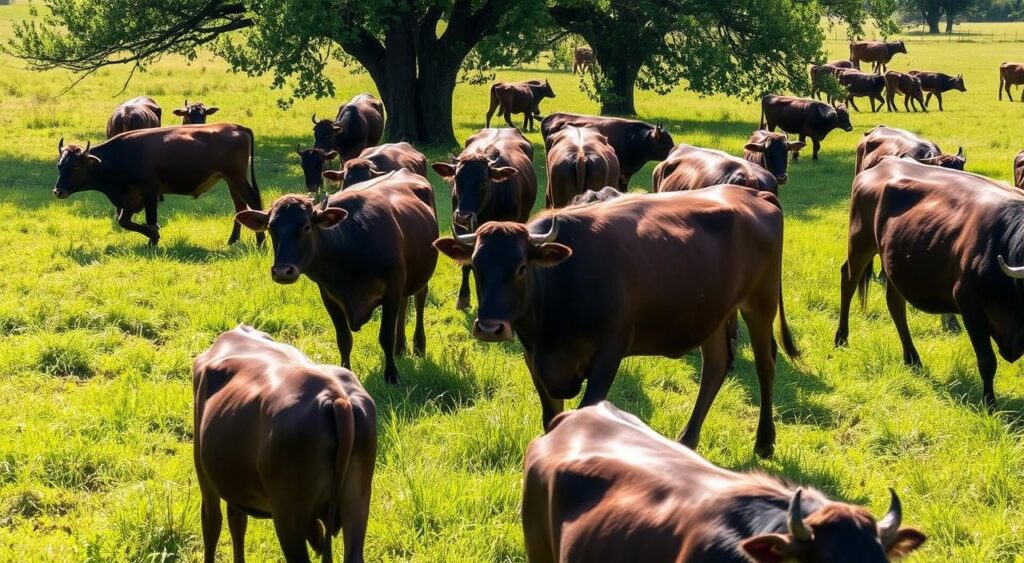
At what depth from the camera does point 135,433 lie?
6562 millimetres

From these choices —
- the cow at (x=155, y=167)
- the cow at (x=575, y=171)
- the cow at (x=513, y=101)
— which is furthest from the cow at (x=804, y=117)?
the cow at (x=155, y=167)

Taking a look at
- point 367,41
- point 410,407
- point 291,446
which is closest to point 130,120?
point 367,41

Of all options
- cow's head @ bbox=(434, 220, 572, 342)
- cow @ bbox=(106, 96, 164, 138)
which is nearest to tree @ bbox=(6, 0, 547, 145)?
cow @ bbox=(106, 96, 164, 138)

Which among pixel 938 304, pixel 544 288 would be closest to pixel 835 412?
pixel 938 304

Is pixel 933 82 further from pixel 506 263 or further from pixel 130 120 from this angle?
pixel 506 263

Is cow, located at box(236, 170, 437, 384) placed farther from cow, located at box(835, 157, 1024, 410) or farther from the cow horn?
the cow horn

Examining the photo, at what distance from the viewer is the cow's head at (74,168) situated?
13.0 meters

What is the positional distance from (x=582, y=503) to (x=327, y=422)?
3.61ft

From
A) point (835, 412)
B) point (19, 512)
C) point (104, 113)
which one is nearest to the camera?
point (19, 512)

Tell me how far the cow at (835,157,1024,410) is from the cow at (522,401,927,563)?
375 cm

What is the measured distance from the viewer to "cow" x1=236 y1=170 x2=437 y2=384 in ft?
24.7

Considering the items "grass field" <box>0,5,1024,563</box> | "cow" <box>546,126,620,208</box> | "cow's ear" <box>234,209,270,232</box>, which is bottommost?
"grass field" <box>0,5,1024,563</box>

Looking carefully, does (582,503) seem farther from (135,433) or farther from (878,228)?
(878,228)

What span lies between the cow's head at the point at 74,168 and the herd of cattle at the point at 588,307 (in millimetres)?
25
